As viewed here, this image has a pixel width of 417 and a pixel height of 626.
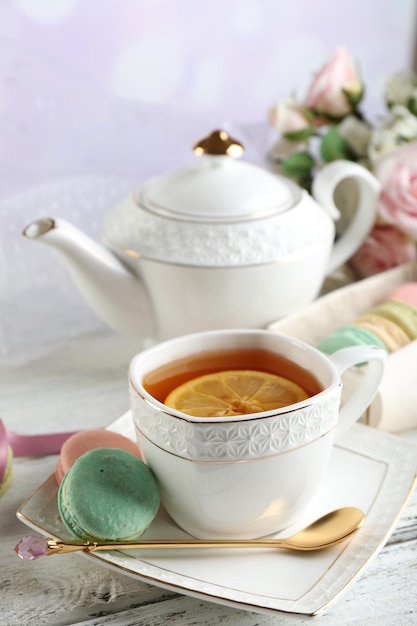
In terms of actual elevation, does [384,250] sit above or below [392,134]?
below

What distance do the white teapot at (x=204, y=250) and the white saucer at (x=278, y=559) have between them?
0.22 m

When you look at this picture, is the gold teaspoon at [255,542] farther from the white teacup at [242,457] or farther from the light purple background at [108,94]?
the light purple background at [108,94]

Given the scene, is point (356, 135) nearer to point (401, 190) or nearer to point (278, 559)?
point (401, 190)

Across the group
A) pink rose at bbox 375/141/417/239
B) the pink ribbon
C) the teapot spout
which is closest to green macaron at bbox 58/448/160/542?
the pink ribbon

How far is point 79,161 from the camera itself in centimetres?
99

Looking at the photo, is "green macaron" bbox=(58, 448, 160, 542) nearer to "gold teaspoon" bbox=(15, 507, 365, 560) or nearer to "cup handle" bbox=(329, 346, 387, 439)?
"gold teaspoon" bbox=(15, 507, 365, 560)

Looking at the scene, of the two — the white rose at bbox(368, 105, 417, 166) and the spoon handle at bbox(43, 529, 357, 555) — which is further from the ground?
the white rose at bbox(368, 105, 417, 166)

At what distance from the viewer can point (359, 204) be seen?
0.91 meters

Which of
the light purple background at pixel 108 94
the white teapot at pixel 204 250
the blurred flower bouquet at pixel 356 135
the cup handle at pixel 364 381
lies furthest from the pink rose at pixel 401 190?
the cup handle at pixel 364 381

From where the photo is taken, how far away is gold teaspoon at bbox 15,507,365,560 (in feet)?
1.60

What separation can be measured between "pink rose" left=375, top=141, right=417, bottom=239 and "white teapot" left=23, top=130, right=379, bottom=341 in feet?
0.43

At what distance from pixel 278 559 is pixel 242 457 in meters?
0.08

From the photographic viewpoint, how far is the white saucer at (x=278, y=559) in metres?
0.47

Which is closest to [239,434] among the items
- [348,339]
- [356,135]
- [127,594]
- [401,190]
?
[127,594]
